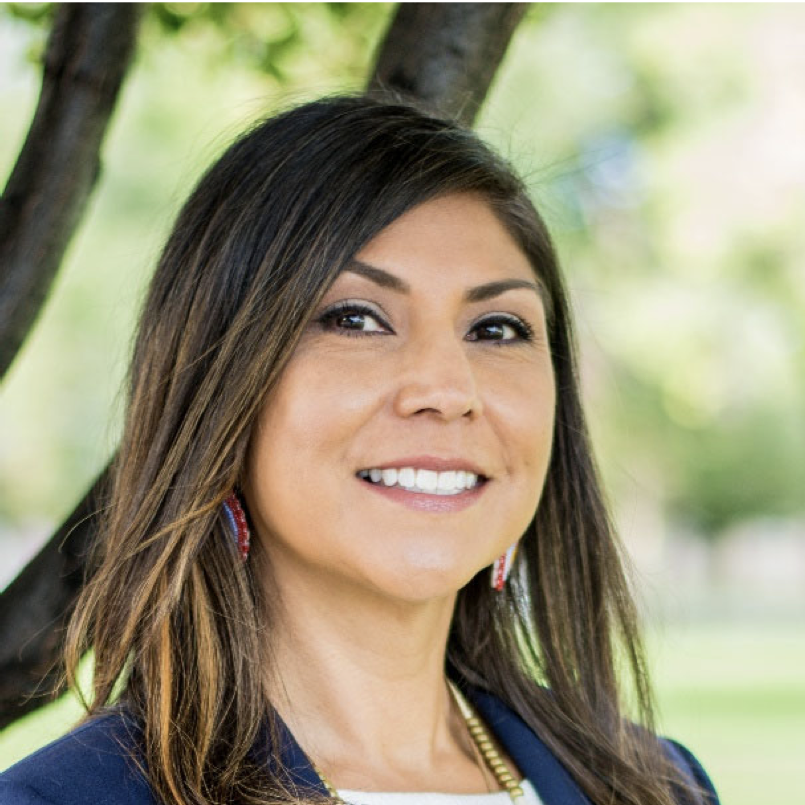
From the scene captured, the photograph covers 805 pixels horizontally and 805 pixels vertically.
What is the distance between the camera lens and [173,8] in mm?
3523

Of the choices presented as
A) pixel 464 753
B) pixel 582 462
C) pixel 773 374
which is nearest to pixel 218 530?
pixel 464 753

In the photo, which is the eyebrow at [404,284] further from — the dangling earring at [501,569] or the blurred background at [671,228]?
the blurred background at [671,228]

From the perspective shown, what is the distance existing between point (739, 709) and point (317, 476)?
1421cm

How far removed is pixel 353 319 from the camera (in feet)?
8.07

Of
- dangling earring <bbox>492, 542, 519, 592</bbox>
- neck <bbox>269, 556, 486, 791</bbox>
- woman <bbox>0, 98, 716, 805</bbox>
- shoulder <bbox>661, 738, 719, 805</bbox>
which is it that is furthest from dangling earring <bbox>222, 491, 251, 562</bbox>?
shoulder <bbox>661, 738, 719, 805</bbox>

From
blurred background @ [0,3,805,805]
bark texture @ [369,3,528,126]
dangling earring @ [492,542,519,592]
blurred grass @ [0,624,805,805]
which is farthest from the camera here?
blurred background @ [0,3,805,805]

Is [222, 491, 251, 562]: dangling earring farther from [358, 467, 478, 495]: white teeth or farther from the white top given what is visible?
the white top

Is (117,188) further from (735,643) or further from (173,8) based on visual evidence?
(173,8)

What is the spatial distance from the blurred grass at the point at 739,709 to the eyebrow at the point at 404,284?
4030 millimetres

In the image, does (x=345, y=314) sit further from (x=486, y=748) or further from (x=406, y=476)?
(x=486, y=748)

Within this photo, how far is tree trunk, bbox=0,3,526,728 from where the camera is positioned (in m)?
2.53

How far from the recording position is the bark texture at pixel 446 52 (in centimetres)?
271

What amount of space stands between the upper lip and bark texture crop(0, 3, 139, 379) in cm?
73

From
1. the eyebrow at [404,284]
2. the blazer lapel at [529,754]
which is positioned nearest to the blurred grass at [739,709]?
the blazer lapel at [529,754]
